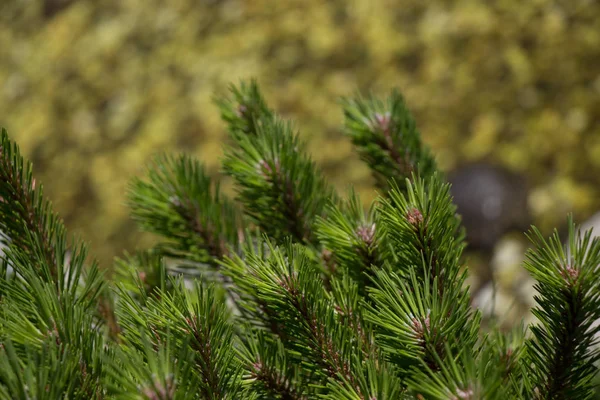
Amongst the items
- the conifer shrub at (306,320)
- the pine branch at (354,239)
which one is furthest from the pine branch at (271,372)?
the pine branch at (354,239)

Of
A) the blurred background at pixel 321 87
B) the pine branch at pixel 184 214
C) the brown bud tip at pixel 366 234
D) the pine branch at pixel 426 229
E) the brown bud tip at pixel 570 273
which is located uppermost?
the blurred background at pixel 321 87

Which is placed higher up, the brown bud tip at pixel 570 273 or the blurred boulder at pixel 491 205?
the blurred boulder at pixel 491 205

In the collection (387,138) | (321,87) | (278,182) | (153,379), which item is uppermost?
(321,87)

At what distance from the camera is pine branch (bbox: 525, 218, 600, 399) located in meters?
0.65

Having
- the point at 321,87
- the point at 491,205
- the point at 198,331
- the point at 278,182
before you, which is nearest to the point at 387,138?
the point at 278,182

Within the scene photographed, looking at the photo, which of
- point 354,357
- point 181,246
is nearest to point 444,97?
Result: point 181,246

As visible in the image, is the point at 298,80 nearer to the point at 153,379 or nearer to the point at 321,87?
the point at 321,87

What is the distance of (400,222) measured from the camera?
0.70 metres

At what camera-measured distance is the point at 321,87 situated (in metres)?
3.13

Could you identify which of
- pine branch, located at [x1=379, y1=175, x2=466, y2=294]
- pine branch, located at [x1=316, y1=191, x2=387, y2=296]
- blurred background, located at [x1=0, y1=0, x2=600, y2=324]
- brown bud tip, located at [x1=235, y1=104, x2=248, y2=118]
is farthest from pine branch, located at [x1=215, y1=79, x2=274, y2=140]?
blurred background, located at [x1=0, y1=0, x2=600, y2=324]

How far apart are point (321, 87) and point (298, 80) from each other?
131mm

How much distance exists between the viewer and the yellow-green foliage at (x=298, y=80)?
9.07 ft

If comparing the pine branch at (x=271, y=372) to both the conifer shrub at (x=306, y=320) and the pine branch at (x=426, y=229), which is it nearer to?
the conifer shrub at (x=306, y=320)

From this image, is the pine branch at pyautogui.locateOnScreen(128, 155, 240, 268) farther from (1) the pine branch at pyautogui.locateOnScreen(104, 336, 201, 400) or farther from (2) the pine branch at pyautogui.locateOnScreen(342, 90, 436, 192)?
(1) the pine branch at pyautogui.locateOnScreen(104, 336, 201, 400)
